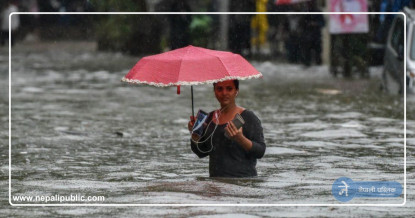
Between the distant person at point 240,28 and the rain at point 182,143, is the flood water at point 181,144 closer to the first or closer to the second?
the rain at point 182,143

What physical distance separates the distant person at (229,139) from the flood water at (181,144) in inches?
4.9

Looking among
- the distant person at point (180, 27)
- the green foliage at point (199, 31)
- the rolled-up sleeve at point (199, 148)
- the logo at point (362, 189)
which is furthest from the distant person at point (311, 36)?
the rolled-up sleeve at point (199, 148)

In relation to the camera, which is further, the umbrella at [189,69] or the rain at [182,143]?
the rain at [182,143]

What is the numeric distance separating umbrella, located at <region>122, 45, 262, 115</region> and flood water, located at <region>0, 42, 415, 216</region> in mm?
827

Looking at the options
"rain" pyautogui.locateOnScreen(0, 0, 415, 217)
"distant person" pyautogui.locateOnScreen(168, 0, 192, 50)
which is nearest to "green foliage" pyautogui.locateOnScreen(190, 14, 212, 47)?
"distant person" pyautogui.locateOnScreen(168, 0, 192, 50)

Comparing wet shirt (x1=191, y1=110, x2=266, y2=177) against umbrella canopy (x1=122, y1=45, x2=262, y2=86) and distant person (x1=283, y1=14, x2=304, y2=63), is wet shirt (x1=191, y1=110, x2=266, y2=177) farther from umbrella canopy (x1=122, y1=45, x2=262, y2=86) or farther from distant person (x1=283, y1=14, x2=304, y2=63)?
distant person (x1=283, y1=14, x2=304, y2=63)

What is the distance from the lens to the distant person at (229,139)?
7.91 m

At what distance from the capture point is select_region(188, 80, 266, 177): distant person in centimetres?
791

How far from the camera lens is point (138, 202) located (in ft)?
25.5

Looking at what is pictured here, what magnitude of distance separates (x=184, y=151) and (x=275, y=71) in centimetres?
1396

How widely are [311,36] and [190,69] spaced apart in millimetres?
19016

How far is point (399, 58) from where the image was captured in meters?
17.4

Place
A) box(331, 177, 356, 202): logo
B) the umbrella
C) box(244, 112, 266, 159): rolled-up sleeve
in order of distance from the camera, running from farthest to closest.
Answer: box(331, 177, 356, 202): logo < box(244, 112, 266, 159): rolled-up sleeve < the umbrella

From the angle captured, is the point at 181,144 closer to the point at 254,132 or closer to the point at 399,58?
the point at 254,132
